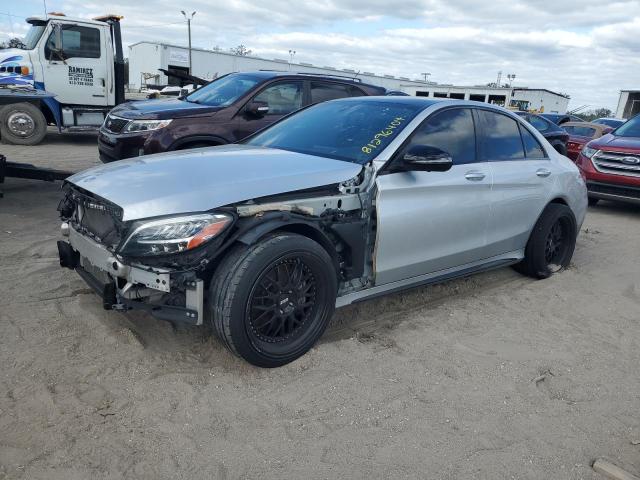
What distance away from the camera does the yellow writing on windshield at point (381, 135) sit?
3.76m

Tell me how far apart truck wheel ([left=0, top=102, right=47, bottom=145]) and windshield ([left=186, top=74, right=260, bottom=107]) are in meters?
5.66

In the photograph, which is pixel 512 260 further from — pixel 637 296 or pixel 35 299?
pixel 35 299

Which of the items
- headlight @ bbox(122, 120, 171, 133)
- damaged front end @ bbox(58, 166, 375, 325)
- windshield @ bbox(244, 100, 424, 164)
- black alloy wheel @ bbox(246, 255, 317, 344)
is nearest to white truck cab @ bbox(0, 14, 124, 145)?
headlight @ bbox(122, 120, 171, 133)

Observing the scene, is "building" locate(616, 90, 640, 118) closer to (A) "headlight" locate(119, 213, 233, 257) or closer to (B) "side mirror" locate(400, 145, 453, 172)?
(B) "side mirror" locate(400, 145, 453, 172)

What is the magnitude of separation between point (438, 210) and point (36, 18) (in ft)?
38.3

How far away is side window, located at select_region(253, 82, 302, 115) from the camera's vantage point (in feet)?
24.5

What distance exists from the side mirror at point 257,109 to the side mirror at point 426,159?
377 cm

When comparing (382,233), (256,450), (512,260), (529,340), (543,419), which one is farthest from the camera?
(512,260)

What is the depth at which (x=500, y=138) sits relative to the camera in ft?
15.3

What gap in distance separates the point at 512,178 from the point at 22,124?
36.3ft

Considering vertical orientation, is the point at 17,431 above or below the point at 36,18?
below

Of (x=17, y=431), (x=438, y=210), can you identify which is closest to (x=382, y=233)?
(x=438, y=210)

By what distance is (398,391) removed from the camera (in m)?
3.12

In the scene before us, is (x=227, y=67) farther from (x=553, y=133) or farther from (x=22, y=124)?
(x=553, y=133)
